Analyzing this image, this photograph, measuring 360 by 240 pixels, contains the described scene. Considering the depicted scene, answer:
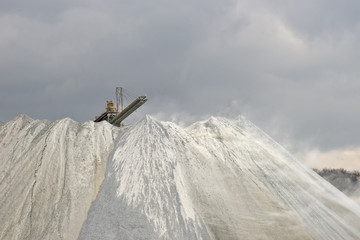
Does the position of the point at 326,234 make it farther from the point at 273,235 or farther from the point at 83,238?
the point at 83,238

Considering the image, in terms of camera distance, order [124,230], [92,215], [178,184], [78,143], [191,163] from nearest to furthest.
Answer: [124,230], [92,215], [178,184], [191,163], [78,143]

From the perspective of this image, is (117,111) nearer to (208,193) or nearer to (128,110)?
(128,110)

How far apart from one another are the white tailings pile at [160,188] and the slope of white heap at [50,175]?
60mm

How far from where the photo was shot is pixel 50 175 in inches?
977

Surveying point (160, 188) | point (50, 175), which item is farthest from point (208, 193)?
point (50, 175)

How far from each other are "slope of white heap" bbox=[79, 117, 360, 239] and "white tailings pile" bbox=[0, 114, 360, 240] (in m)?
0.07

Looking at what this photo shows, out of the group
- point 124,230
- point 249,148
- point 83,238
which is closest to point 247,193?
point 249,148

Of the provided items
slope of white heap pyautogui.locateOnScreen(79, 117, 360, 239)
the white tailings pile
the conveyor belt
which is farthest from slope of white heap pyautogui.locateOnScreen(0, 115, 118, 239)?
the conveyor belt

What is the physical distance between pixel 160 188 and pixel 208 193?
3.10 m

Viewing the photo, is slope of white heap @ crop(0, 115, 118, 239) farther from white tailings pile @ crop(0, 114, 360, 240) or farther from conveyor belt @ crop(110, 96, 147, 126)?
conveyor belt @ crop(110, 96, 147, 126)

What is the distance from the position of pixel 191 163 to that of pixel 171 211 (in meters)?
4.88

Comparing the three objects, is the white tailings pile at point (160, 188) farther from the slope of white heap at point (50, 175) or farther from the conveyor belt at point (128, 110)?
the conveyor belt at point (128, 110)

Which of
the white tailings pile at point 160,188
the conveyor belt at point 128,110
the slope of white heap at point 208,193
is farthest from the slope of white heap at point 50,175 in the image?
the conveyor belt at point 128,110

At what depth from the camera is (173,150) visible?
26.5m
